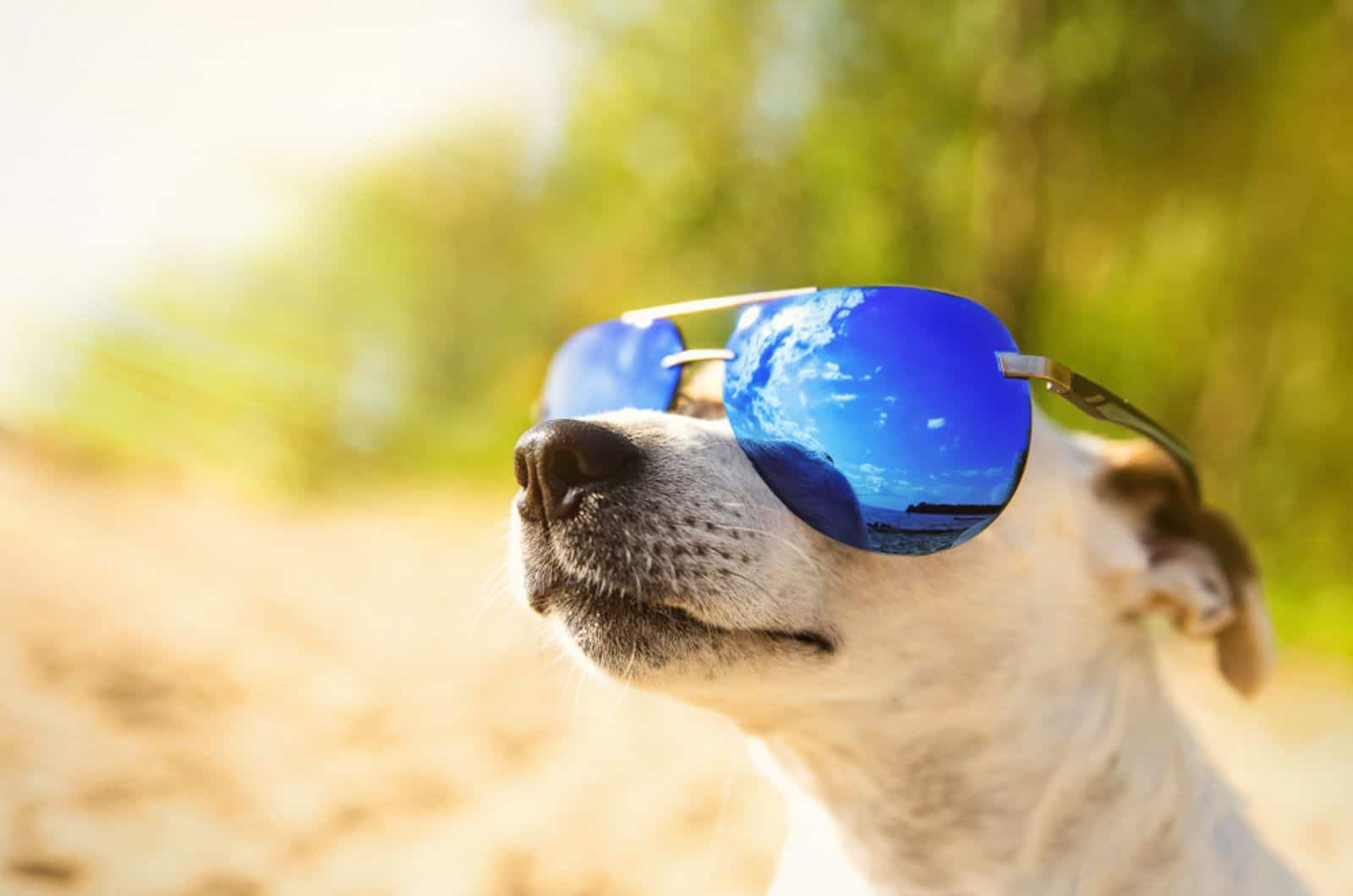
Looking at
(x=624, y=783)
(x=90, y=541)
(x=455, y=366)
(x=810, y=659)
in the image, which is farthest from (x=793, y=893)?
(x=455, y=366)

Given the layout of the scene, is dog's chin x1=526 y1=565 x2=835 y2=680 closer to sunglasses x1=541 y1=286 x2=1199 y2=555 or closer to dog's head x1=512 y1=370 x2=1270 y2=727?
dog's head x1=512 y1=370 x2=1270 y2=727

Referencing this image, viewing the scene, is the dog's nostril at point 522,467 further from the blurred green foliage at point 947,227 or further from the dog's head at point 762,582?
the blurred green foliage at point 947,227

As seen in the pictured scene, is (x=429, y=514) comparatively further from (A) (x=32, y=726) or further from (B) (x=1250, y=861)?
(B) (x=1250, y=861)

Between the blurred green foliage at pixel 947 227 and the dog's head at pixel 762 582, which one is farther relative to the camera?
the blurred green foliage at pixel 947 227

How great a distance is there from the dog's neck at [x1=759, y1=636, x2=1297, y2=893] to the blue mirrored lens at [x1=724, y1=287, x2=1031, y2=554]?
0.32m

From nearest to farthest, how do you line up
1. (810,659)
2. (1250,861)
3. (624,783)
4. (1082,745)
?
(810,659) < (1082,745) < (1250,861) < (624,783)

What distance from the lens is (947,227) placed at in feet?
26.3

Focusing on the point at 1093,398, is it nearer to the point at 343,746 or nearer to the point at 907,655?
the point at 907,655

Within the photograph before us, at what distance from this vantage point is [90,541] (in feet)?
14.1

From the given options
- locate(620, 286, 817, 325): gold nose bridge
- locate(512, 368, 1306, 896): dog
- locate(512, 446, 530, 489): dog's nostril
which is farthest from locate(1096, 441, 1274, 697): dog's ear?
locate(512, 446, 530, 489): dog's nostril

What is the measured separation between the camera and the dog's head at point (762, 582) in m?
1.33

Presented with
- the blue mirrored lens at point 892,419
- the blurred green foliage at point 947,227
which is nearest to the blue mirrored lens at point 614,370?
the blue mirrored lens at point 892,419

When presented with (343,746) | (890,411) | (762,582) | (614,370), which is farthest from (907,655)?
(343,746)

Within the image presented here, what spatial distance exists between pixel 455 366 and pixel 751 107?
4.44 meters
